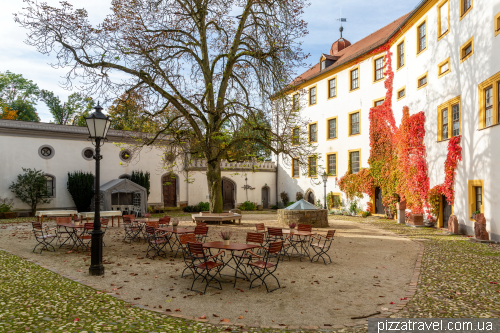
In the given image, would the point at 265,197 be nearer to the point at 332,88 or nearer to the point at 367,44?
the point at 332,88

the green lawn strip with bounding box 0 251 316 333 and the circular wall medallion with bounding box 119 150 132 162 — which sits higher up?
the circular wall medallion with bounding box 119 150 132 162

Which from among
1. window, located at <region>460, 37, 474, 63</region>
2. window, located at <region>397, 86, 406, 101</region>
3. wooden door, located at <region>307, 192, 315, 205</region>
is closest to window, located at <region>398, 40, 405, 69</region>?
window, located at <region>397, 86, 406, 101</region>

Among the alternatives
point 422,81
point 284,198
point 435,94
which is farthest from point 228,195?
point 435,94

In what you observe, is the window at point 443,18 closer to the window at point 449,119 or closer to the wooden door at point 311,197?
the window at point 449,119

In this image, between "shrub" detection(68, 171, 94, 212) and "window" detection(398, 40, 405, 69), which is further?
"shrub" detection(68, 171, 94, 212)

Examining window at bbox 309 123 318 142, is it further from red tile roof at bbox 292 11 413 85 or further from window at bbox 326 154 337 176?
red tile roof at bbox 292 11 413 85

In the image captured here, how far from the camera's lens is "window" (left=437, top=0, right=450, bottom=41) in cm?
1648

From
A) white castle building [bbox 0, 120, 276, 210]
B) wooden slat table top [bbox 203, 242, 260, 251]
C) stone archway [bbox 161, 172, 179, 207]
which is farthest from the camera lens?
stone archway [bbox 161, 172, 179, 207]

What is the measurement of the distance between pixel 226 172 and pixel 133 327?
25.5m

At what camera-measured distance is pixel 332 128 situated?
28.2 meters

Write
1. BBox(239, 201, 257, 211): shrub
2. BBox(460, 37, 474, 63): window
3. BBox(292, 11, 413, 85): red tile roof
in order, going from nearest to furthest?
BBox(460, 37, 474, 63): window, BBox(292, 11, 413, 85): red tile roof, BBox(239, 201, 257, 211): shrub

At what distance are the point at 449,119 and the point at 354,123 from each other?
9.99 meters

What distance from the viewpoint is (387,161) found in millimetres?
22672

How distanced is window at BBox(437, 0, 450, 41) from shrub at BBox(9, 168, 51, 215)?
77.6ft
